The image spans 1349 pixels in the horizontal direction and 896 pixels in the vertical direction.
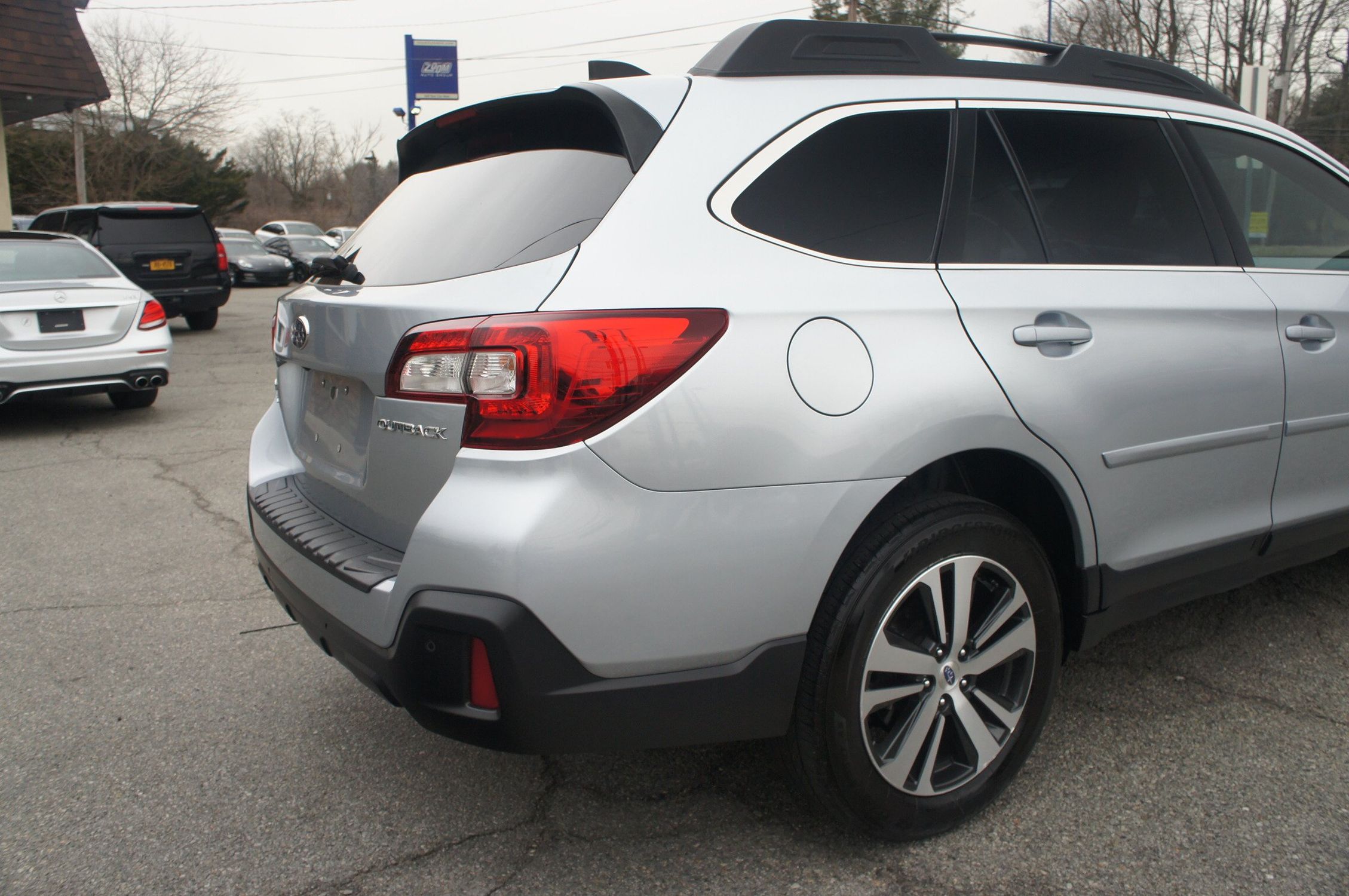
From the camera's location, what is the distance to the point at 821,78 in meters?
2.33

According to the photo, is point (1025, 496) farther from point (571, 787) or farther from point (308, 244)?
point (308, 244)

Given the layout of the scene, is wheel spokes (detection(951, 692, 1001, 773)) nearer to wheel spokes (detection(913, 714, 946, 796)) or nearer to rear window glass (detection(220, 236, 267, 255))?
wheel spokes (detection(913, 714, 946, 796))

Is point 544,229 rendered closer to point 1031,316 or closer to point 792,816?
point 1031,316

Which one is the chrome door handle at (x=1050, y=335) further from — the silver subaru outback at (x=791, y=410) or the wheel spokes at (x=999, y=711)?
the wheel spokes at (x=999, y=711)

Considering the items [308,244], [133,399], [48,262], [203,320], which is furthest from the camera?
[308,244]

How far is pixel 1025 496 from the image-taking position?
98.2 inches

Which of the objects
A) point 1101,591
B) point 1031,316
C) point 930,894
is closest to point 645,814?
point 930,894

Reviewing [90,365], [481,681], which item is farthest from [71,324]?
[481,681]

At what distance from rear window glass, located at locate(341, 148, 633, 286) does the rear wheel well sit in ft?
2.90

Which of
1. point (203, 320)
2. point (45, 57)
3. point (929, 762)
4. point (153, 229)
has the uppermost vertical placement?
point (45, 57)

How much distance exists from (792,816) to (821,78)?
5.58ft

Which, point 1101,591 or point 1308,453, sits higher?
point 1308,453

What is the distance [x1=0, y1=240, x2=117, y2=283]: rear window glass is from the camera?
7.71 metres

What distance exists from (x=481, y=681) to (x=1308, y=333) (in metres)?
2.52
